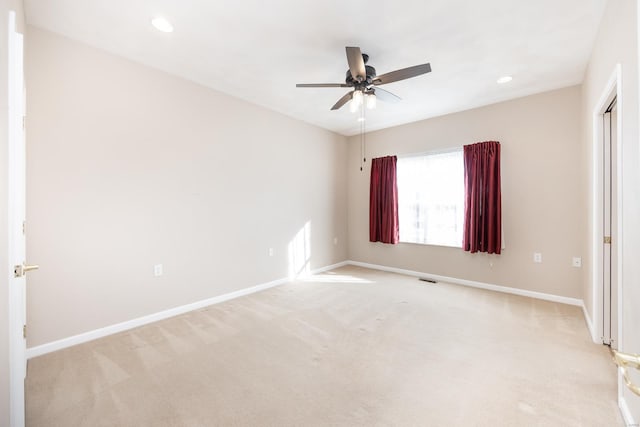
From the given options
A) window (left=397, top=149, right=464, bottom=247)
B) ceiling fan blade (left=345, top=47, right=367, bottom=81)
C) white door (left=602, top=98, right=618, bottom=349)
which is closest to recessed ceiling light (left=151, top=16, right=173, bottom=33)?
ceiling fan blade (left=345, top=47, right=367, bottom=81)

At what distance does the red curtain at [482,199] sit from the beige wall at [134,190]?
110 inches

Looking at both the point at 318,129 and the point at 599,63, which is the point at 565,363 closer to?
the point at 599,63

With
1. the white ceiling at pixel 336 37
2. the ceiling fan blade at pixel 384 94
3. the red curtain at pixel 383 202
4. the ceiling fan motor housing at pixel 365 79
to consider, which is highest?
the white ceiling at pixel 336 37

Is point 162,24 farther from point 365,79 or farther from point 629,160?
point 629,160

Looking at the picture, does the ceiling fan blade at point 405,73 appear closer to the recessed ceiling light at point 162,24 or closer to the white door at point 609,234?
the white door at point 609,234

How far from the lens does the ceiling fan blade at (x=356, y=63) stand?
6.86 feet

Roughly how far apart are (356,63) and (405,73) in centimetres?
43

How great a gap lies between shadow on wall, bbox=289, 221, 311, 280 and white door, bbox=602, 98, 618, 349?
3.60 meters

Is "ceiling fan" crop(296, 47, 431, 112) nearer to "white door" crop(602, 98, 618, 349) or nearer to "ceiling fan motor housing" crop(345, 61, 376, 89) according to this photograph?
"ceiling fan motor housing" crop(345, 61, 376, 89)

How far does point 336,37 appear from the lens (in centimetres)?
236

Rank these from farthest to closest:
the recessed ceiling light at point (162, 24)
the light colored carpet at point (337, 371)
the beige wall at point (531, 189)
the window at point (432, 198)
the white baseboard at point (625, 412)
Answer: the window at point (432, 198), the beige wall at point (531, 189), the recessed ceiling light at point (162, 24), the light colored carpet at point (337, 371), the white baseboard at point (625, 412)

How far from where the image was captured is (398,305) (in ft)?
11.0

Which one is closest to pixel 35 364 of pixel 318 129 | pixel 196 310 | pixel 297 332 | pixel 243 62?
pixel 196 310

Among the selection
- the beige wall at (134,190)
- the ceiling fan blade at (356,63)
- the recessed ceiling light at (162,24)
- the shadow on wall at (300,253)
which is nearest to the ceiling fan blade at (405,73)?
the ceiling fan blade at (356,63)
